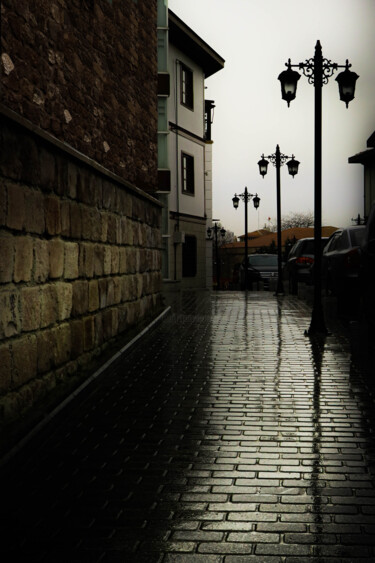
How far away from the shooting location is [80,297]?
7512mm

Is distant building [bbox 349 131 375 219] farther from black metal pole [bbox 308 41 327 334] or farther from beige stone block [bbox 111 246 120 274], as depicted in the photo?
beige stone block [bbox 111 246 120 274]

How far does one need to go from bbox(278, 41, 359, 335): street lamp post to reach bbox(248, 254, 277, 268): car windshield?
672 inches

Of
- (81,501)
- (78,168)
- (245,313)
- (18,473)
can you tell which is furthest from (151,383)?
(245,313)

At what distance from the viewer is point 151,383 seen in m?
7.62

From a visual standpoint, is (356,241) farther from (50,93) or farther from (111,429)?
(111,429)

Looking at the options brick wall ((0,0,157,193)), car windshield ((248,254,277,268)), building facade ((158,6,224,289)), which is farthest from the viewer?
car windshield ((248,254,277,268))

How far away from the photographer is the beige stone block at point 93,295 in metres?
7.99

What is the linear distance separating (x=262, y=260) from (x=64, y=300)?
25.6 metres

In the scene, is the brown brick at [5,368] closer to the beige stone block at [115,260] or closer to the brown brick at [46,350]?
the brown brick at [46,350]

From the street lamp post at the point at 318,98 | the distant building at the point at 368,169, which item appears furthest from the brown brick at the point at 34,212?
the distant building at the point at 368,169

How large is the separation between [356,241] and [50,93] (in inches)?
359

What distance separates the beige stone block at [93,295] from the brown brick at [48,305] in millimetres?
1448

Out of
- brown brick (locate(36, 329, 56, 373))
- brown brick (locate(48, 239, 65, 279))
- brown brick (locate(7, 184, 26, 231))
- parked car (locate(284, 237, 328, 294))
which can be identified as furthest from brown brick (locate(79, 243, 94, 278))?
parked car (locate(284, 237, 328, 294))

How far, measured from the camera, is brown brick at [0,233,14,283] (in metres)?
5.09
